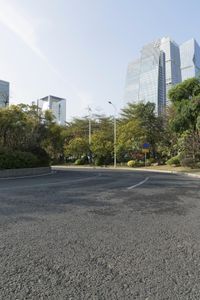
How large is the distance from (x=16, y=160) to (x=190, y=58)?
192 ft

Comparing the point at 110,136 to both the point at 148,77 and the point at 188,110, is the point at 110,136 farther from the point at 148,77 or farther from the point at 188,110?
the point at 148,77

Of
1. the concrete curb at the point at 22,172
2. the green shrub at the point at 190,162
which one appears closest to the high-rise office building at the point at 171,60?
the green shrub at the point at 190,162

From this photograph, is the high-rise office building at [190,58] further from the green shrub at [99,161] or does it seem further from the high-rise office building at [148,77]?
the green shrub at [99,161]

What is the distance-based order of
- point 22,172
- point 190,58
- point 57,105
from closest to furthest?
point 22,172, point 190,58, point 57,105

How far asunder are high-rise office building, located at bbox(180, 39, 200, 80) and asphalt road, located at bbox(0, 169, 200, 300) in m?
67.6

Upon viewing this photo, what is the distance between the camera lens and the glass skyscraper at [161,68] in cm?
7375

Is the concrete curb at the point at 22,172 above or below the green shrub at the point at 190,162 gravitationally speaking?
below

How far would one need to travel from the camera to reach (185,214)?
27.0 feet

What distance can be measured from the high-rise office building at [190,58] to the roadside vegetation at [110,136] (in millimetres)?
20552

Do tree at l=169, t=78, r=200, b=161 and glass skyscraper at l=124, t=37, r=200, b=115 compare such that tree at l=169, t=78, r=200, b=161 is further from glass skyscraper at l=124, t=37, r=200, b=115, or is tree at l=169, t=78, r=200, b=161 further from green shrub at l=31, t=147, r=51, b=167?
glass skyscraper at l=124, t=37, r=200, b=115

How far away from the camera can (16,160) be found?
2436 cm

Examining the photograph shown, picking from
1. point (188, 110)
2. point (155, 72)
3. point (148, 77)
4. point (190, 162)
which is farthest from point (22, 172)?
point (148, 77)

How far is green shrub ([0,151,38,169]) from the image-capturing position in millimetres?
23306

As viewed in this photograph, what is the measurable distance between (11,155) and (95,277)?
2122 cm
